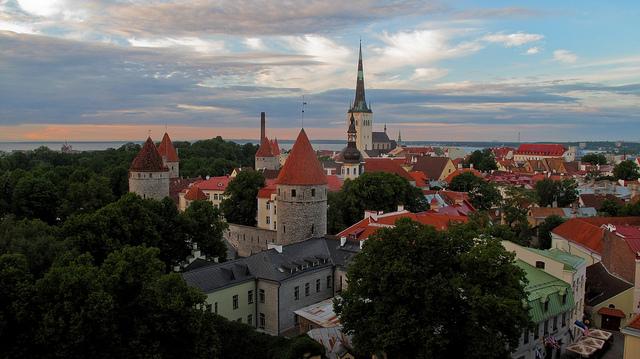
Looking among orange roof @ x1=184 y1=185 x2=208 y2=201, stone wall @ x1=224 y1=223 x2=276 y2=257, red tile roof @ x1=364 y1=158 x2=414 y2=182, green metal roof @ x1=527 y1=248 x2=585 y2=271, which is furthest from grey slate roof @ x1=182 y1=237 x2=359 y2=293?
red tile roof @ x1=364 y1=158 x2=414 y2=182

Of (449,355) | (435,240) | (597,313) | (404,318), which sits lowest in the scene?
(597,313)

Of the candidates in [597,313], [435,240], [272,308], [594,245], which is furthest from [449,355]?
[594,245]

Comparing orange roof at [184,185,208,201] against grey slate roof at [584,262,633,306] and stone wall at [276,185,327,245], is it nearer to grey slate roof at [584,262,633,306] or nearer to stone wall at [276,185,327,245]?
stone wall at [276,185,327,245]

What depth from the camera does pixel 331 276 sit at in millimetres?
29422

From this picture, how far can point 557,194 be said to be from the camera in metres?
61.1

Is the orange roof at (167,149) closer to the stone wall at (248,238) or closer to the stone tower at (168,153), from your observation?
the stone tower at (168,153)

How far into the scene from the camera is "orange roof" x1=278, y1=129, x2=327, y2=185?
111 feet

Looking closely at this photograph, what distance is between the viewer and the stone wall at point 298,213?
3394cm

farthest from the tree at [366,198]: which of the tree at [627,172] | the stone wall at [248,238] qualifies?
the tree at [627,172]

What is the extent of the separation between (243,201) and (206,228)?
50.2 ft

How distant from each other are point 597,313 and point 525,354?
8.83 meters

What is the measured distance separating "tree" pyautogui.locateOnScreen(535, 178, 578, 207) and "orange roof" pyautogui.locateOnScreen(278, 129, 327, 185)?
35.1 meters

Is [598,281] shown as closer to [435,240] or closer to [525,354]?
[525,354]

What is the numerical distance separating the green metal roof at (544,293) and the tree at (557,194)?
3874cm
